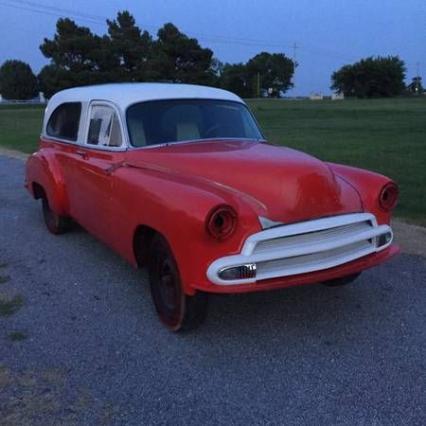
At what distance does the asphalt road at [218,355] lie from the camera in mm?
2986

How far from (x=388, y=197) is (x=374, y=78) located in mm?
92744

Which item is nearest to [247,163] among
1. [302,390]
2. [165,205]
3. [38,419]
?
[165,205]

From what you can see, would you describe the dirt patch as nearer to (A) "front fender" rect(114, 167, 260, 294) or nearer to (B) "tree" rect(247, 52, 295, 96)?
(A) "front fender" rect(114, 167, 260, 294)

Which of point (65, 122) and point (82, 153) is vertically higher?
point (65, 122)

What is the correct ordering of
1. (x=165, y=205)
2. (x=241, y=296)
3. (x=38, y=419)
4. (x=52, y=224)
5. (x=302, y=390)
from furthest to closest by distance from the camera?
(x=52, y=224), (x=241, y=296), (x=165, y=205), (x=302, y=390), (x=38, y=419)

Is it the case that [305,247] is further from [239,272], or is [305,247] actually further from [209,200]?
[209,200]

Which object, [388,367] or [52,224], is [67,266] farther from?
[388,367]

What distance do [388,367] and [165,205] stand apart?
5.50 ft

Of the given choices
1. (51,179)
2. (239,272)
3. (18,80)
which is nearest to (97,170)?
(51,179)

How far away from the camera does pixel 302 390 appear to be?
315 cm

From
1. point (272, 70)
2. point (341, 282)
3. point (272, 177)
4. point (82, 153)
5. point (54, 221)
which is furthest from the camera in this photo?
point (272, 70)

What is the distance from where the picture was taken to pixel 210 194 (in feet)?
11.5

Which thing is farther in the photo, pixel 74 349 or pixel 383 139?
pixel 383 139

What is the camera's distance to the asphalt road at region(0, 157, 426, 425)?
2986 mm
